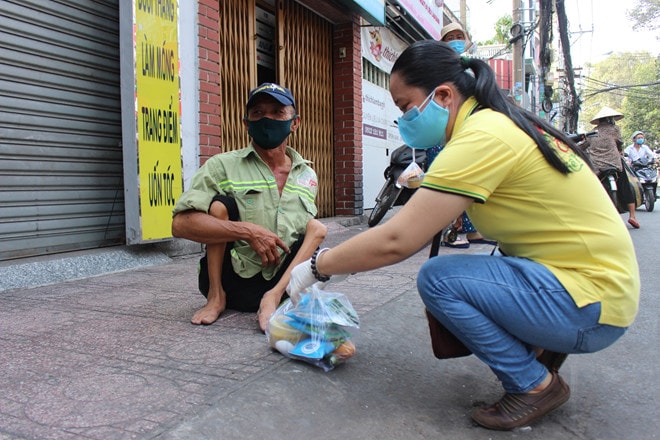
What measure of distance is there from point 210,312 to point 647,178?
1087 cm

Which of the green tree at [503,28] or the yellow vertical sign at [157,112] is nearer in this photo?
the yellow vertical sign at [157,112]

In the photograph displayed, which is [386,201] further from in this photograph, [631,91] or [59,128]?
[631,91]

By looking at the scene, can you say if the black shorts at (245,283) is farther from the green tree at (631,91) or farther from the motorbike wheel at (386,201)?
the green tree at (631,91)

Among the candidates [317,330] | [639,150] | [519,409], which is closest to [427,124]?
[317,330]

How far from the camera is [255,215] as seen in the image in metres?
2.69

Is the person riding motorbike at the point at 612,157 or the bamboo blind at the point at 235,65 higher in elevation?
the bamboo blind at the point at 235,65

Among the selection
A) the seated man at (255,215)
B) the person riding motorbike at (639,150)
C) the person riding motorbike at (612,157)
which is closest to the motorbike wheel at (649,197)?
the person riding motorbike at (639,150)

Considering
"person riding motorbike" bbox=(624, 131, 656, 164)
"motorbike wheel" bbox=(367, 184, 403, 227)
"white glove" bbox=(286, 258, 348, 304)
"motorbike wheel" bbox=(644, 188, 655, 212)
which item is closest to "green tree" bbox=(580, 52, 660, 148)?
"person riding motorbike" bbox=(624, 131, 656, 164)

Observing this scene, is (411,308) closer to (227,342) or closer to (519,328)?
(227,342)

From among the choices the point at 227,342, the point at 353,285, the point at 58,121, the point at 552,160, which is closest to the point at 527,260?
the point at 552,160

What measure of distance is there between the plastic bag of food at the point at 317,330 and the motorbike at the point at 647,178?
10140mm

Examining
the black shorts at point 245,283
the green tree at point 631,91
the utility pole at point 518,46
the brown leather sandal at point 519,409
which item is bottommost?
the brown leather sandal at point 519,409

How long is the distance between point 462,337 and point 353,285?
197 centimetres

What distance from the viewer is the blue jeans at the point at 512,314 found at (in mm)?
1616
